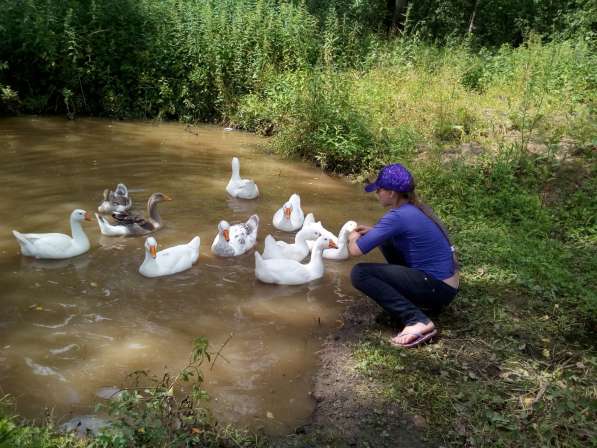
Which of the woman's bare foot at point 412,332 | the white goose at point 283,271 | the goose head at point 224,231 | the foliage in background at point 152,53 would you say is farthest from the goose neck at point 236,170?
the foliage in background at point 152,53

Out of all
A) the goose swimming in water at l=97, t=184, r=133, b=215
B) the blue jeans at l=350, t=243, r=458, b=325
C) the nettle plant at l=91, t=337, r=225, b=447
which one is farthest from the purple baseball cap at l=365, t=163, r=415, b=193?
the goose swimming in water at l=97, t=184, r=133, b=215

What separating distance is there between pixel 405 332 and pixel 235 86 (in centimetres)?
985

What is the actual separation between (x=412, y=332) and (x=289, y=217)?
323cm

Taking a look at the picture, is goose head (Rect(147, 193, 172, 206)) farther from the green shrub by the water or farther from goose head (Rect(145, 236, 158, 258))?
the green shrub by the water

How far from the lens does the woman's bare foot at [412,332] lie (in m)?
4.68

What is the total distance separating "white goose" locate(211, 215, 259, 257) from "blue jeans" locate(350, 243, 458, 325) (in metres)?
2.20

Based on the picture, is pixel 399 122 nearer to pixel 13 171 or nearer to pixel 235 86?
pixel 235 86

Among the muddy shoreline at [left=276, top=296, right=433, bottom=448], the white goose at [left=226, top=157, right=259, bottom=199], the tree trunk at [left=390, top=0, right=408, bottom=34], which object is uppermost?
the tree trunk at [left=390, top=0, right=408, bottom=34]

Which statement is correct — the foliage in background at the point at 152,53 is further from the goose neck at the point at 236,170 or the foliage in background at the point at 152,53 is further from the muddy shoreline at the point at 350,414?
the muddy shoreline at the point at 350,414

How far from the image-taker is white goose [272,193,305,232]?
755 cm

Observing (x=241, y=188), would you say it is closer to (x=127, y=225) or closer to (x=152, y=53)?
(x=127, y=225)

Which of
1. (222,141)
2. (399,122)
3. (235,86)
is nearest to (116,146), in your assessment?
(222,141)

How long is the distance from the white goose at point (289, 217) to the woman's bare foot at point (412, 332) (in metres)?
3.13

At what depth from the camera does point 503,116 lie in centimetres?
997
